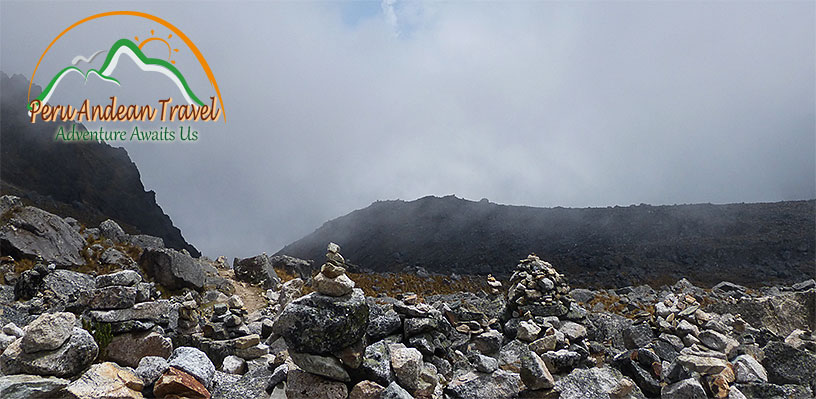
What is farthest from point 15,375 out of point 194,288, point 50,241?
point 50,241

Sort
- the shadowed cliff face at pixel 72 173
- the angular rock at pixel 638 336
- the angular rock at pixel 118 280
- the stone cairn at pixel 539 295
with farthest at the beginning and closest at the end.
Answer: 1. the shadowed cliff face at pixel 72 173
2. the stone cairn at pixel 539 295
3. the angular rock at pixel 638 336
4. the angular rock at pixel 118 280

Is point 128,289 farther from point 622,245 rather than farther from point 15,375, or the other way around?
point 622,245

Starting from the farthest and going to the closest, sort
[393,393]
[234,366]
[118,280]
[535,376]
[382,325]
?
[118,280] < [382,325] < [234,366] < [535,376] < [393,393]

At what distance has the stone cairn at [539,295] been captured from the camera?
1414 cm

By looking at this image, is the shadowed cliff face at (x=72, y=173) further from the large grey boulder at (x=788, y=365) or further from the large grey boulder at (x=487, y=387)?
the large grey boulder at (x=788, y=365)

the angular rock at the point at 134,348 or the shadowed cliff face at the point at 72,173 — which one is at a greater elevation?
the shadowed cliff face at the point at 72,173

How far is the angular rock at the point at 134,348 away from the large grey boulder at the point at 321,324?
13.7 ft

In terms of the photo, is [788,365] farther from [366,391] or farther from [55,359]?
[55,359]

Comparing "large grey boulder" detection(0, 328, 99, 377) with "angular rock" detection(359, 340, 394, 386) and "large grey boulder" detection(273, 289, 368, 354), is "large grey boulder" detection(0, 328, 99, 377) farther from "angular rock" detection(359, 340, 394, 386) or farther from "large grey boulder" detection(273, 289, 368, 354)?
"angular rock" detection(359, 340, 394, 386)

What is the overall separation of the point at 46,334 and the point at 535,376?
7928 mm

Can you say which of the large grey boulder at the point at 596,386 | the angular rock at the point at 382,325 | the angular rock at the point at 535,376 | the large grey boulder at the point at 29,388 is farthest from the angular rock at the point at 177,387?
the large grey boulder at the point at 596,386

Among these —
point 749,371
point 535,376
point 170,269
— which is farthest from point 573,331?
point 170,269

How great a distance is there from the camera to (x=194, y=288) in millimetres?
19344

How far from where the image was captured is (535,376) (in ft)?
21.2
